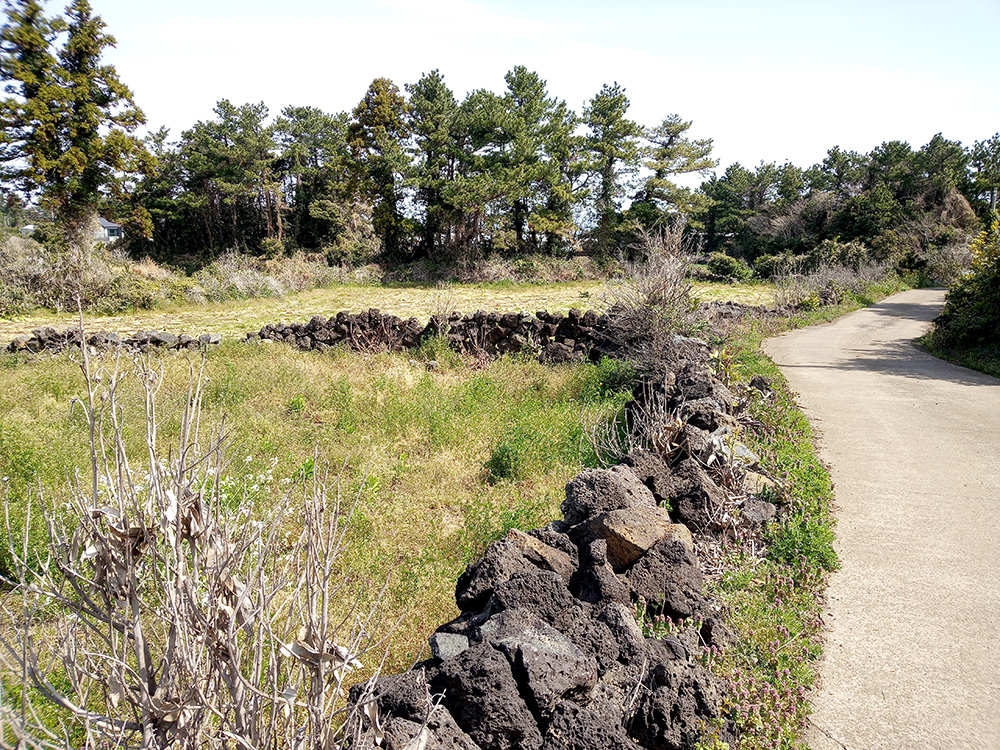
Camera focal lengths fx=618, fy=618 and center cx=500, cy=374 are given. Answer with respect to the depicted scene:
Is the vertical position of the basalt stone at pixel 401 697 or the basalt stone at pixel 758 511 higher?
the basalt stone at pixel 401 697

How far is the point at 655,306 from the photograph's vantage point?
963 centimetres

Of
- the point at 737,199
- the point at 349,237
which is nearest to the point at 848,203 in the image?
the point at 737,199

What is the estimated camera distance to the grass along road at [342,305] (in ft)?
51.9

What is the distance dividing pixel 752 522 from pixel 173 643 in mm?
4129

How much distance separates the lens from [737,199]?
45.8 meters

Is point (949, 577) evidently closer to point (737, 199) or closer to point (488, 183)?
point (488, 183)

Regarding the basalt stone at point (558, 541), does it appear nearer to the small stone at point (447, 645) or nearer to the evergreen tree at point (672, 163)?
the small stone at point (447, 645)

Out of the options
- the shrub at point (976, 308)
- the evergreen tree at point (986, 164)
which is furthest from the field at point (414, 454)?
the evergreen tree at point (986, 164)

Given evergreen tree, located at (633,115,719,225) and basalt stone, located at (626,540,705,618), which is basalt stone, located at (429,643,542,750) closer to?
basalt stone, located at (626,540,705,618)

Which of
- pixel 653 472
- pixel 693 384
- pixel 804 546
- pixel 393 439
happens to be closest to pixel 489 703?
pixel 653 472

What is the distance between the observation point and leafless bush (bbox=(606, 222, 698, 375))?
30.9 feet

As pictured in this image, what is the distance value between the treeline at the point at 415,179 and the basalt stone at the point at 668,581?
78.1 ft

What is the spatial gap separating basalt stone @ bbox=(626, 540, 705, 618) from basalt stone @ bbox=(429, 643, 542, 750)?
1.30m

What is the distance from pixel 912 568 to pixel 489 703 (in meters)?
3.66
